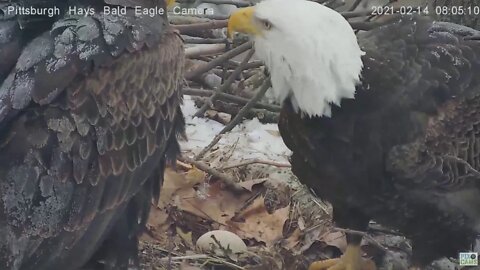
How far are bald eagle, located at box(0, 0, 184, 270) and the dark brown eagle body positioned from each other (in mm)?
555

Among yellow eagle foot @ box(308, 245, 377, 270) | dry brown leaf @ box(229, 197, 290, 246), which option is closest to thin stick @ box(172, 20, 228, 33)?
dry brown leaf @ box(229, 197, 290, 246)

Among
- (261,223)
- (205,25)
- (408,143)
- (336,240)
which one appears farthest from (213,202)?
(408,143)

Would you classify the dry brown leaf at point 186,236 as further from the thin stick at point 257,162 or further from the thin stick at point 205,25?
the thin stick at point 205,25

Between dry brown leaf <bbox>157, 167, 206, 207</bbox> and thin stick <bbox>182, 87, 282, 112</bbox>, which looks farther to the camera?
thin stick <bbox>182, 87, 282, 112</bbox>

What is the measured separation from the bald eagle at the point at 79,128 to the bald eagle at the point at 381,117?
0.39 meters

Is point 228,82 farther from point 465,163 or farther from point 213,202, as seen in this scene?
point 465,163

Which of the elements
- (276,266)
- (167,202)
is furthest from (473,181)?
(167,202)

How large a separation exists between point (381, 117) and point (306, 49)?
0.36m

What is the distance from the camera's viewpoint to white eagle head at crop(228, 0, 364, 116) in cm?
305

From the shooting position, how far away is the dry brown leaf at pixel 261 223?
12.5 ft

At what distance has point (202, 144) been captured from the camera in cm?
460

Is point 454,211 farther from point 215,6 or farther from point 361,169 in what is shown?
point 215,6

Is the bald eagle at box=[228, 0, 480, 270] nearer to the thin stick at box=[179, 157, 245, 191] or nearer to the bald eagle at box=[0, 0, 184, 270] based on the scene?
the bald eagle at box=[0, 0, 184, 270]

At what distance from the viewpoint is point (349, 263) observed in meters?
3.54
